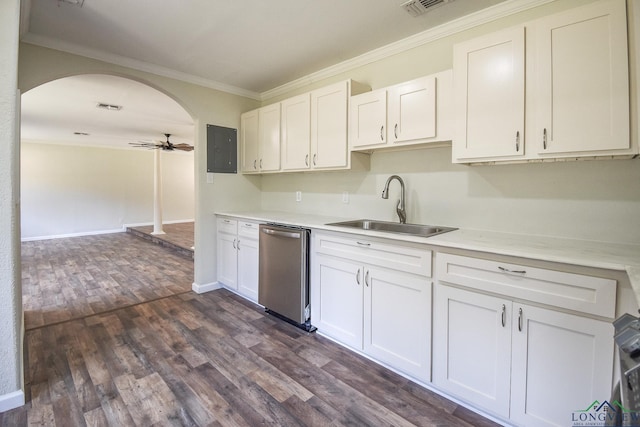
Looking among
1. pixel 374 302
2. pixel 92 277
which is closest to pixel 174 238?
pixel 92 277

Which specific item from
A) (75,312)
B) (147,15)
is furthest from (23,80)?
(75,312)

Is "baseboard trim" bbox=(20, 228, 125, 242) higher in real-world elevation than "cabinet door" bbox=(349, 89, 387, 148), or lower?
lower

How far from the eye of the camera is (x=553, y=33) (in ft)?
5.29

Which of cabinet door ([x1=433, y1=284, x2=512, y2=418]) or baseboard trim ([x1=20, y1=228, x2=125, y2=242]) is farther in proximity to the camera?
baseboard trim ([x1=20, y1=228, x2=125, y2=242])

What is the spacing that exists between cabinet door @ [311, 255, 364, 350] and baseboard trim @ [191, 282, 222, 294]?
159 cm

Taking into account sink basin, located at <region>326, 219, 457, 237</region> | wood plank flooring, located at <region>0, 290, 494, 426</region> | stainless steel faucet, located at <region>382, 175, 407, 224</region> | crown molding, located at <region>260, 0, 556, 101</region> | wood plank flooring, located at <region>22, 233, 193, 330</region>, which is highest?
crown molding, located at <region>260, 0, 556, 101</region>

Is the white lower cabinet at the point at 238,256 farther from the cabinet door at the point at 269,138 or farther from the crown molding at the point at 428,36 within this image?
the crown molding at the point at 428,36

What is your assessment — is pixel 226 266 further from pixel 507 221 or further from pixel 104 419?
pixel 507 221

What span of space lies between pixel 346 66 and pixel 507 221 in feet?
6.63

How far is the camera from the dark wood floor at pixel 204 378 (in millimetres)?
1622

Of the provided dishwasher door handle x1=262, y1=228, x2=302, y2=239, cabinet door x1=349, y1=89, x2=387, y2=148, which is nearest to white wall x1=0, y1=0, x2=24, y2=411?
dishwasher door handle x1=262, y1=228, x2=302, y2=239

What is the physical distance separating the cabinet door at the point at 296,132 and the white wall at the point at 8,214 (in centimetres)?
200

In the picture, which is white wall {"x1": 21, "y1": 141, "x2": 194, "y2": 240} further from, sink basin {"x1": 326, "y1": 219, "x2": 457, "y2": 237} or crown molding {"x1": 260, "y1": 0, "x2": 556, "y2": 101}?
sink basin {"x1": 326, "y1": 219, "x2": 457, "y2": 237}

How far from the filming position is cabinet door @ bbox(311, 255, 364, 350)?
2.21 meters
